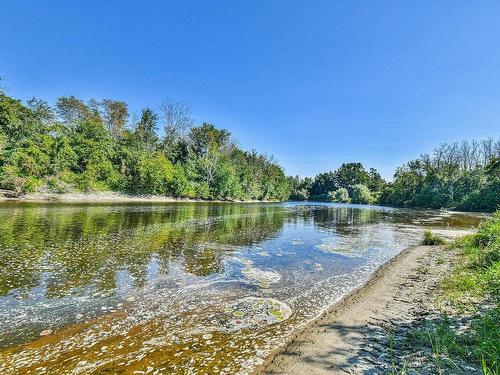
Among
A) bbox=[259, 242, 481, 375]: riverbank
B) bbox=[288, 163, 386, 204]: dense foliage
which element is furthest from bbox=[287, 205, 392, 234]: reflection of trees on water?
bbox=[288, 163, 386, 204]: dense foliage

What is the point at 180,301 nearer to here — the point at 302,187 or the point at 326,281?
the point at 326,281

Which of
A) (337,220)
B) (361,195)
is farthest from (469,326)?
(361,195)

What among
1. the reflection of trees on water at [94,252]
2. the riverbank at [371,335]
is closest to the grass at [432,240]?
the riverbank at [371,335]

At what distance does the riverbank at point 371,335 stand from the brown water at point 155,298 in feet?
1.65

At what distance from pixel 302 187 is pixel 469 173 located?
3232 inches

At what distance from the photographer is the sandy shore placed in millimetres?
4117

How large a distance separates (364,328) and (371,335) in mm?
322

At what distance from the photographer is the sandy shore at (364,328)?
13.5 ft

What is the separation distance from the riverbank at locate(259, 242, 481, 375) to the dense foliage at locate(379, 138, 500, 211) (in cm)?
5784

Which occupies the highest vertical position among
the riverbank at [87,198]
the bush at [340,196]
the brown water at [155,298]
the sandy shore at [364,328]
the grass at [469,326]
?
the bush at [340,196]

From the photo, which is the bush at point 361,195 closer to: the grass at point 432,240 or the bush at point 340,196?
the bush at point 340,196

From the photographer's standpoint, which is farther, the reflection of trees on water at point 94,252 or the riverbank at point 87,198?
the riverbank at point 87,198

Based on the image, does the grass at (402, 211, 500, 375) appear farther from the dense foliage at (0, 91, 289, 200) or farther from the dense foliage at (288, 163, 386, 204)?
the dense foliage at (288, 163, 386, 204)

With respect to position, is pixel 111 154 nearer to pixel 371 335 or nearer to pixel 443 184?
pixel 371 335
